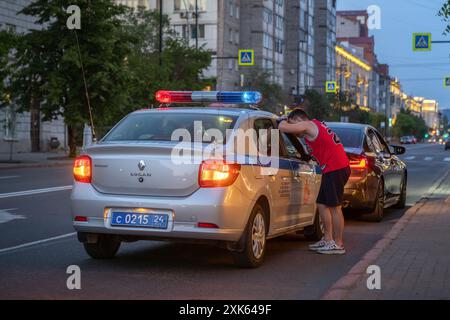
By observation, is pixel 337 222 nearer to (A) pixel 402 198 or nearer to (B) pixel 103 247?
(B) pixel 103 247

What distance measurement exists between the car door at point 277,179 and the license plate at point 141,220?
1156mm

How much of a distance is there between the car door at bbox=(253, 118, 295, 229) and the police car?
0.01 meters

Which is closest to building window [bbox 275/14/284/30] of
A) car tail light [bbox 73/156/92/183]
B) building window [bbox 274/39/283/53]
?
building window [bbox 274/39/283/53]

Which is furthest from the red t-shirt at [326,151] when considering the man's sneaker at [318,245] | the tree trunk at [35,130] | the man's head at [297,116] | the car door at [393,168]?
the tree trunk at [35,130]

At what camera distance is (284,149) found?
29.7ft

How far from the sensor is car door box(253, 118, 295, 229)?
8258 millimetres

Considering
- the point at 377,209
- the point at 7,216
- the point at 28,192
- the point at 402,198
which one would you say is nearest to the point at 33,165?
the point at 28,192

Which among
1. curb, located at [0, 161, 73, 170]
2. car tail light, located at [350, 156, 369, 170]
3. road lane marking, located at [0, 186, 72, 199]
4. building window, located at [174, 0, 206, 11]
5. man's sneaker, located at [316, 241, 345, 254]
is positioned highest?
building window, located at [174, 0, 206, 11]

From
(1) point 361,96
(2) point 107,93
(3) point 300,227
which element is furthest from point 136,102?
(1) point 361,96

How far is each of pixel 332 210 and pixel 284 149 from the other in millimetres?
971

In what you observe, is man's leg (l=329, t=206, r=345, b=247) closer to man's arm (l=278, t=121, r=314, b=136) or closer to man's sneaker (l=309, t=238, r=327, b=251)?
man's sneaker (l=309, t=238, r=327, b=251)
